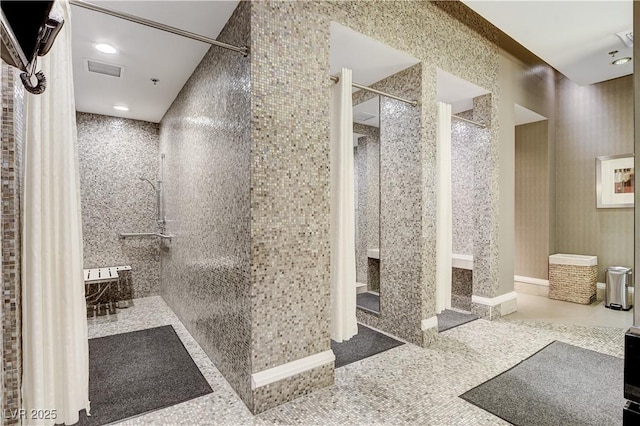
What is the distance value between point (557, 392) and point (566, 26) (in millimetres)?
3223

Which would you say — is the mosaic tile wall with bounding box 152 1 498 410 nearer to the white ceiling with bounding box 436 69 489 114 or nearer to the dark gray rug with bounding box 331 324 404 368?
the dark gray rug with bounding box 331 324 404 368

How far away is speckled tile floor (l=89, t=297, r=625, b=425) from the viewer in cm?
195

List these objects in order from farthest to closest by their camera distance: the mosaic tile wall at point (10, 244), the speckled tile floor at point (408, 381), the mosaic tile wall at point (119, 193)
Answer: the mosaic tile wall at point (119, 193) → the speckled tile floor at point (408, 381) → the mosaic tile wall at point (10, 244)

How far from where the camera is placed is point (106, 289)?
428 cm

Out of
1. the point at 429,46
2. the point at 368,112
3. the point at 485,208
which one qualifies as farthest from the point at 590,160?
the point at 429,46

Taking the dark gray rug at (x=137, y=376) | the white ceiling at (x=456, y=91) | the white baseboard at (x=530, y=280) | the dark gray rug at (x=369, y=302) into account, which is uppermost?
the white ceiling at (x=456, y=91)

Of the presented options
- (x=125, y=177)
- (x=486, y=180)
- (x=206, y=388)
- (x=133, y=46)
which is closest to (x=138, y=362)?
(x=206, y=388)

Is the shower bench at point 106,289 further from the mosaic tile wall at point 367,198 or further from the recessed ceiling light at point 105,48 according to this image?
the mosaic tile wall at point 367,198

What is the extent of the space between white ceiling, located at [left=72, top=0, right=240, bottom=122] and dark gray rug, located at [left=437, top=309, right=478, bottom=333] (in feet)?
11.5

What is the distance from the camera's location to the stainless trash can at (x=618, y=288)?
4223 millimetres

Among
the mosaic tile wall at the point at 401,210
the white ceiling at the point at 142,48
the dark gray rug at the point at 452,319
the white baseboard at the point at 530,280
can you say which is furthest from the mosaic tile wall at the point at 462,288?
the white ceiling at the point at 142,48

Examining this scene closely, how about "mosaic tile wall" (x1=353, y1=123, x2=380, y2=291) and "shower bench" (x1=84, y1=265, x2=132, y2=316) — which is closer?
"shower bench" (x1=84, y1=265, x2=132, y2=316)

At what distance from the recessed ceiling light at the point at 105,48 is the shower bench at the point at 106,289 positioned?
2508mm

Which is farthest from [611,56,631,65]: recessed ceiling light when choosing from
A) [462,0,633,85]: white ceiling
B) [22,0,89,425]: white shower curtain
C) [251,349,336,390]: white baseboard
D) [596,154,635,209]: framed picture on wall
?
[22,0,89,425]: white shower curtain
